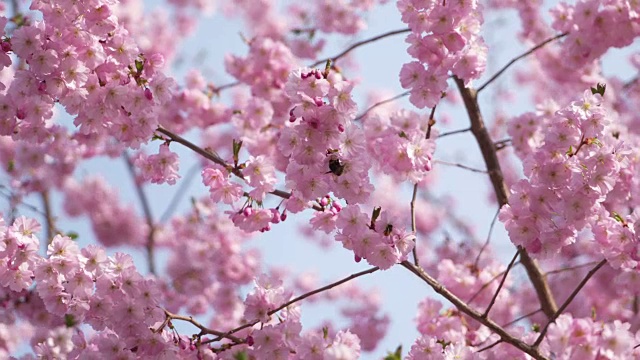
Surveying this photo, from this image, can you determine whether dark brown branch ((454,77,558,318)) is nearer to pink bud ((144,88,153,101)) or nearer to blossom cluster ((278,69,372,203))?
blossom cluster ((278,69,372,203))

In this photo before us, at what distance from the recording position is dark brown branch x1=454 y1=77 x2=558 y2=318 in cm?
454

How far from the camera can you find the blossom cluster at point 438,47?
11.8 ft

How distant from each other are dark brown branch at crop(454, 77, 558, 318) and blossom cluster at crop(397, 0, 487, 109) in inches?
32.2

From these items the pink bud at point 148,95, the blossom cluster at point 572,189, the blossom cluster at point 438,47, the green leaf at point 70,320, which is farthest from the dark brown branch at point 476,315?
the green leaf at point 70,320

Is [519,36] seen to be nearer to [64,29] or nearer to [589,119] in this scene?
[589,119]

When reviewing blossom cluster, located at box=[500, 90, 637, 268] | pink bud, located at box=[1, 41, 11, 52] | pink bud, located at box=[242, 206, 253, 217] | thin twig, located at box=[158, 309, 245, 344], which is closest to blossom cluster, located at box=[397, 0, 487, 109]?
blossom cluster, located at box=[500, 90, 637, 268]

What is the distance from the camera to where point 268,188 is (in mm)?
3488

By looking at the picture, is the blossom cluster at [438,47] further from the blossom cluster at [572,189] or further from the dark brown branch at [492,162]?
the dark brown branch at [492,162]

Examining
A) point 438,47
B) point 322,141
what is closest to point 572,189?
point 438,47

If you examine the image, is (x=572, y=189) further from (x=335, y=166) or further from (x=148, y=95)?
(x=148, y=95)

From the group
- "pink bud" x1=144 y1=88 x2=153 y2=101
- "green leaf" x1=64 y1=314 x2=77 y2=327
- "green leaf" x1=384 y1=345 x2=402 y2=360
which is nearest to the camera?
"green leaf" x1=384 y1=345 x2=402 y2=360

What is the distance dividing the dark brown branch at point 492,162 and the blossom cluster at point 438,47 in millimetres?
819

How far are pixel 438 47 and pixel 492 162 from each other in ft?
4.40

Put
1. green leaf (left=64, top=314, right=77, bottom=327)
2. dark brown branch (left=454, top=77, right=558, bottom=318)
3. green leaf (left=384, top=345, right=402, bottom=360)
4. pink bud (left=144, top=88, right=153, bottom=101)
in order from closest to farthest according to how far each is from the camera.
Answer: green leaf (left=384, top=345, right=402, bottom=360) → pink bud (left=144, top=88, right=153, bottom=101) → green leaf (left=64, top=314, right=77, bottom=327) → dark brown branch (left=454, top=77, right=558, bottom=318)
